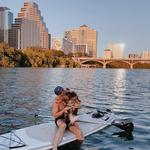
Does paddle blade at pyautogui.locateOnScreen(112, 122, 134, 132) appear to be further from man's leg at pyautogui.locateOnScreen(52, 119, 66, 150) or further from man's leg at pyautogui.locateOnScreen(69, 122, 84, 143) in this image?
man's leg at pyautogui.locateOnScreen(52, 119, 66, 150)

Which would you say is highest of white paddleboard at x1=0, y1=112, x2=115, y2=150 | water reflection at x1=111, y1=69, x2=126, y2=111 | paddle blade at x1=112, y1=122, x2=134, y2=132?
white paddleboard at x1=0, y1=112, x2=115, y2=150

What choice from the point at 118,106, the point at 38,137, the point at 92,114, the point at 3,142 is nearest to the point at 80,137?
the point at 38,137

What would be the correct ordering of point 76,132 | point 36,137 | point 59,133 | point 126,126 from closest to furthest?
point 59,133 < point 36,137 < point 76,132 < point 126,126

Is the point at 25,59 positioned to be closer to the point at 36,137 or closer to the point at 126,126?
the point at 126,126

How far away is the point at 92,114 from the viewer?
661 inches

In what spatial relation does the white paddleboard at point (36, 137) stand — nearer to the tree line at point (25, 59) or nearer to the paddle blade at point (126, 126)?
the paddle blade at point (126, 126)

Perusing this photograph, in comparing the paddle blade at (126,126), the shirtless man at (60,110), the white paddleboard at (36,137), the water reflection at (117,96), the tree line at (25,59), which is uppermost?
the tree line at (25,59)

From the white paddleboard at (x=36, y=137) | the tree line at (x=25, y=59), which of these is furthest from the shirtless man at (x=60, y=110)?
the tree line at (x=25, y=59)

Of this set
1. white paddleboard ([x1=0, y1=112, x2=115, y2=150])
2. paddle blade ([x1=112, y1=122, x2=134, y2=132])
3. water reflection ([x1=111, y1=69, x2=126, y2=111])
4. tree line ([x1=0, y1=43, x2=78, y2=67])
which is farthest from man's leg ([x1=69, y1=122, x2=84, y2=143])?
tree line ([x1=0, y1=43, x2=78, y2=67])

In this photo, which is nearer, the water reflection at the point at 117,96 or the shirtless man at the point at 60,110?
the shirtless man at the point at 60,110

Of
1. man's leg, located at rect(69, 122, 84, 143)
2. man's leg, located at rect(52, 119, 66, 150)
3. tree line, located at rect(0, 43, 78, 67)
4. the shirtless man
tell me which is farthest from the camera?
tree line, located at rect(0, 43, 78, 67)

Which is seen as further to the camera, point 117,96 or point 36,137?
point 117,96

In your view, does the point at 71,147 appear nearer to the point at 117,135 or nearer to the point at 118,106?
the point at 117,135

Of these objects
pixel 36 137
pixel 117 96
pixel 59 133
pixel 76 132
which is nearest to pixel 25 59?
pixel 117 96
